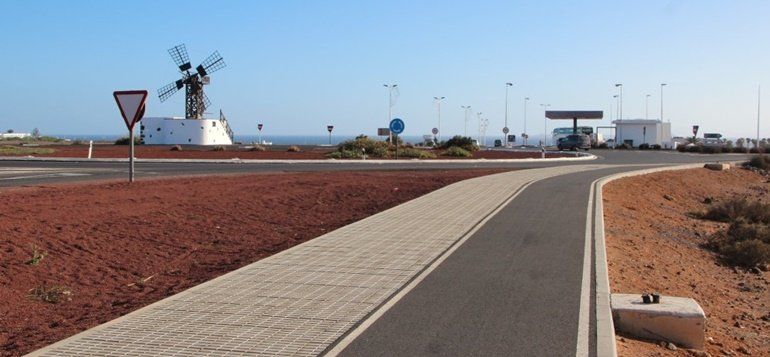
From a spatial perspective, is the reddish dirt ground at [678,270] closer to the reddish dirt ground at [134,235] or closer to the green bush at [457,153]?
the reddish dirt ground at [134,235]

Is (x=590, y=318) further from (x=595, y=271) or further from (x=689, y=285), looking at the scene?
(x=689, y=285)

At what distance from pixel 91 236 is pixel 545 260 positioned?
6.82m

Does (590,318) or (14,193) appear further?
(14,193)

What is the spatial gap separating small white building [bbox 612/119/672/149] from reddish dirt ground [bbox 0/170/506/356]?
65447 millimetres

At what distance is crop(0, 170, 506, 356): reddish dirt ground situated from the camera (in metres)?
8.85

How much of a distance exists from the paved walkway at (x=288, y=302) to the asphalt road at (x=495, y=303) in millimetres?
363

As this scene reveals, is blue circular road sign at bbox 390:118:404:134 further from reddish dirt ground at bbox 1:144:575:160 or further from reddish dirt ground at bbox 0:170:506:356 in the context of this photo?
reddish dirt ground at bbox 0:170:506:356

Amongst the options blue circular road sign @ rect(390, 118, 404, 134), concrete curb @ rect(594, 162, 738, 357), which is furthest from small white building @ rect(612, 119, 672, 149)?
concrete curb @ rect(594, 162, 738, 357)

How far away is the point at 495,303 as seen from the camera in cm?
823

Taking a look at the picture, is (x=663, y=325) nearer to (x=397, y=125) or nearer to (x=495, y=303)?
(x=495, y=303)

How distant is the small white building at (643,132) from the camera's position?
271 feet

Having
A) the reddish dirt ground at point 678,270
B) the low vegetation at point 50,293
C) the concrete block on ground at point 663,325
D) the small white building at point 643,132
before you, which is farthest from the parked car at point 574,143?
the low vegetation at point 50,293

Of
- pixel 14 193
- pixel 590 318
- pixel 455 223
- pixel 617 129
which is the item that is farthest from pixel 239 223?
pixel 617 129

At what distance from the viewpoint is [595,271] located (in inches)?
387
